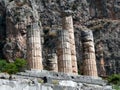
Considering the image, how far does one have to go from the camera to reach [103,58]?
52750 millimetres

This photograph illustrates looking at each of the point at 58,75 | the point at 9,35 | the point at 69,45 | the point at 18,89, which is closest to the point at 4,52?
the point at 9,35

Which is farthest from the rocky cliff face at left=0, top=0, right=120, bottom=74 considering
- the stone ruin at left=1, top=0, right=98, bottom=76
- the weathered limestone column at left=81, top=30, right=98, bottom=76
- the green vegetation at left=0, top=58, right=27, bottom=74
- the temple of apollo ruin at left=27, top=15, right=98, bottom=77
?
the temple of apollo ruin at left=27, top=15, right=98, bottom=77

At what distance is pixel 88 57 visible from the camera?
89.8 ft

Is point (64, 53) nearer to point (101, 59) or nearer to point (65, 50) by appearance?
point (65, 50)

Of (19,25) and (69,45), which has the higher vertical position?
(19,25)

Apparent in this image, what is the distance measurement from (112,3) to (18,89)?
5115 cm

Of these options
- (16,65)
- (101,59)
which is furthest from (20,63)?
(101,59)

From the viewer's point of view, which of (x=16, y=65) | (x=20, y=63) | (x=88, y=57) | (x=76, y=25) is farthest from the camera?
(x=76, y=25)

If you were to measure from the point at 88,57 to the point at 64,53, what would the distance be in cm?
233

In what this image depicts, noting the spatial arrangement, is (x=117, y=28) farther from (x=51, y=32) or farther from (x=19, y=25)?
(x=19, y=25)

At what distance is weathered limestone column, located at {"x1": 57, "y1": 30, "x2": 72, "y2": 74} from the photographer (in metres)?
25.7

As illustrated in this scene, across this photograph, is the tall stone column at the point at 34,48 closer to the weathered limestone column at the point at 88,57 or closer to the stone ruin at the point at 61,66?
the stone ruin at the point at 61,66

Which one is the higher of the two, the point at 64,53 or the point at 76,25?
the point at 76,25

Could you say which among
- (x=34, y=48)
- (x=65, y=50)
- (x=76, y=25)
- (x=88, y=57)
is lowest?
(x=88, y=57)
